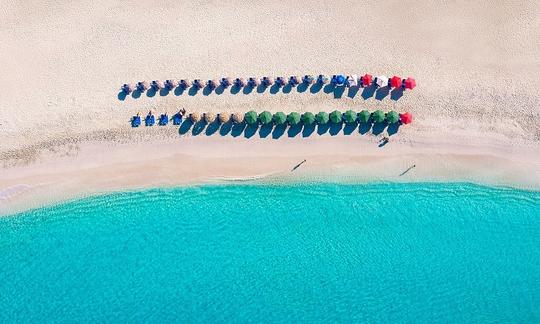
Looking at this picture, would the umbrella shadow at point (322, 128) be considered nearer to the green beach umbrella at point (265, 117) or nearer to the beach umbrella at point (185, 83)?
the green beach umbrella at point (265, 117)

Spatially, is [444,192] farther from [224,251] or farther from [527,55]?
[224,251]

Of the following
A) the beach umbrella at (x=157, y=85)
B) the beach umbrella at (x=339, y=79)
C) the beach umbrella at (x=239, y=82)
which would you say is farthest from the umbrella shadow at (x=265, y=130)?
the beach umbrella at (x=157, y=85)

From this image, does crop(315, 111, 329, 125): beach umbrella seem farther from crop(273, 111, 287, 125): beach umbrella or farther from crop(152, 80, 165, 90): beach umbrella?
crop(152, 80, 165, 90): beach umbrella

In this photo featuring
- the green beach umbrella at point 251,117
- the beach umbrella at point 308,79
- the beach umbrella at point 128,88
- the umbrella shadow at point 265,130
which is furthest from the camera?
the beach umbrella at point 128,88

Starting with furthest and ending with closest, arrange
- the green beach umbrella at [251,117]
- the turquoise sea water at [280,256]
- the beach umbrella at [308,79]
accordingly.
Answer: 1. the beach umbrella at [308,79]
2. the green beach umbrella at [251,117]
3. the turquoise sea water at [280,256]

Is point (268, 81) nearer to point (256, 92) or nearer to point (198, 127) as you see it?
point (256, 92)

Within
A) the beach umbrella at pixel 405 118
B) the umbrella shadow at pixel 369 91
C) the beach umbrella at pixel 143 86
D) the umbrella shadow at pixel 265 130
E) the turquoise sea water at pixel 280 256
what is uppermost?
the beach umbrella at pixel 143 86
